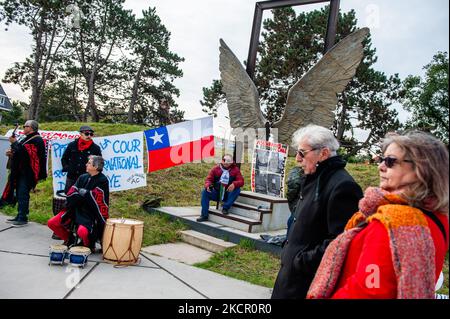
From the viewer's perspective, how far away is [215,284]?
418 centimetres

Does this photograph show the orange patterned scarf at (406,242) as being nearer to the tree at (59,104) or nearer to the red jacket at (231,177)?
the red jacket at (231,177)

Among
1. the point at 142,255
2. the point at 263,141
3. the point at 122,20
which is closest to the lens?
the point at 142,255

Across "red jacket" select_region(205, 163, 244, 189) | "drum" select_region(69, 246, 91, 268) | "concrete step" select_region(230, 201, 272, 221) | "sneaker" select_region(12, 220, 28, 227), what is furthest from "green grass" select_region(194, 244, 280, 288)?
"sneaker" select_region(12, 220, 28, 227)

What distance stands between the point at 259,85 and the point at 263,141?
12724mm

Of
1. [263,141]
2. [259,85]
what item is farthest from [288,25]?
[263,141]

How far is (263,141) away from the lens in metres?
7.11

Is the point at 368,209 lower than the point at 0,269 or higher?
higher

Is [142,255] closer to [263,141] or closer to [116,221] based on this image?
[116,221]

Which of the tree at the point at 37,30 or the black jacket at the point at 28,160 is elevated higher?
the tree at the point at 37,30

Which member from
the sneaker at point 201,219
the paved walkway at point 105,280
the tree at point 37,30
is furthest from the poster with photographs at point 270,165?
the tree at point 37,30

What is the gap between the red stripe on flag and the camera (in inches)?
309

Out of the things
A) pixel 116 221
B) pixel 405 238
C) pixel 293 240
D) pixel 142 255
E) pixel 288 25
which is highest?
pixel 288 25

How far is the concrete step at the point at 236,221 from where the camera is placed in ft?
20.0

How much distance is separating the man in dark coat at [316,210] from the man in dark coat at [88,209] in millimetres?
3145
